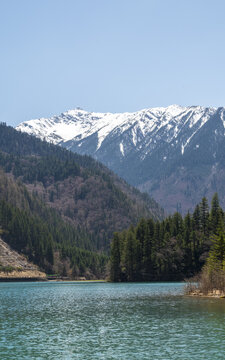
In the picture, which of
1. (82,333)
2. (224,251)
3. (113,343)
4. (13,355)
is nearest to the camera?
(13,355)

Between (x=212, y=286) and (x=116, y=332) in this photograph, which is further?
(x=212, y=286)

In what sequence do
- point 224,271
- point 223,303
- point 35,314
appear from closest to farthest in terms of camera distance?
point 35,314 → point 223,303 → point 224,271

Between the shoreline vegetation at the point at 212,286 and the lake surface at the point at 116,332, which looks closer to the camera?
the lake surface at the point at 116,332

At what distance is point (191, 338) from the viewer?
178 feet

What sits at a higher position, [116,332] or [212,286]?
[212,286]

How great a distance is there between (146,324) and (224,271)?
45209 mm

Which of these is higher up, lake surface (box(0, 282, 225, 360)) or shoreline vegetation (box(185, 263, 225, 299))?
shoreline vegetation (box(185, 263, 225, 299))

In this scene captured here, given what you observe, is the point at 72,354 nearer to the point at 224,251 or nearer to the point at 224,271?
the point at 224,271

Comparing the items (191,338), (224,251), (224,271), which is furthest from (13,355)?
(224,251)

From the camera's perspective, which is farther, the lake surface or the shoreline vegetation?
the shoreline vegetation

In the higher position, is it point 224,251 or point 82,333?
point 224,251

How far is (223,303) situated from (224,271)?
1947 cm

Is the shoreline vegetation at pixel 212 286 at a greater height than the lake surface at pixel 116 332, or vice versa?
the shoreline vegetation at pixel 212 286

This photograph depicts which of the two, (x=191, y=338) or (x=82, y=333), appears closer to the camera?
(x=191, y=338)
